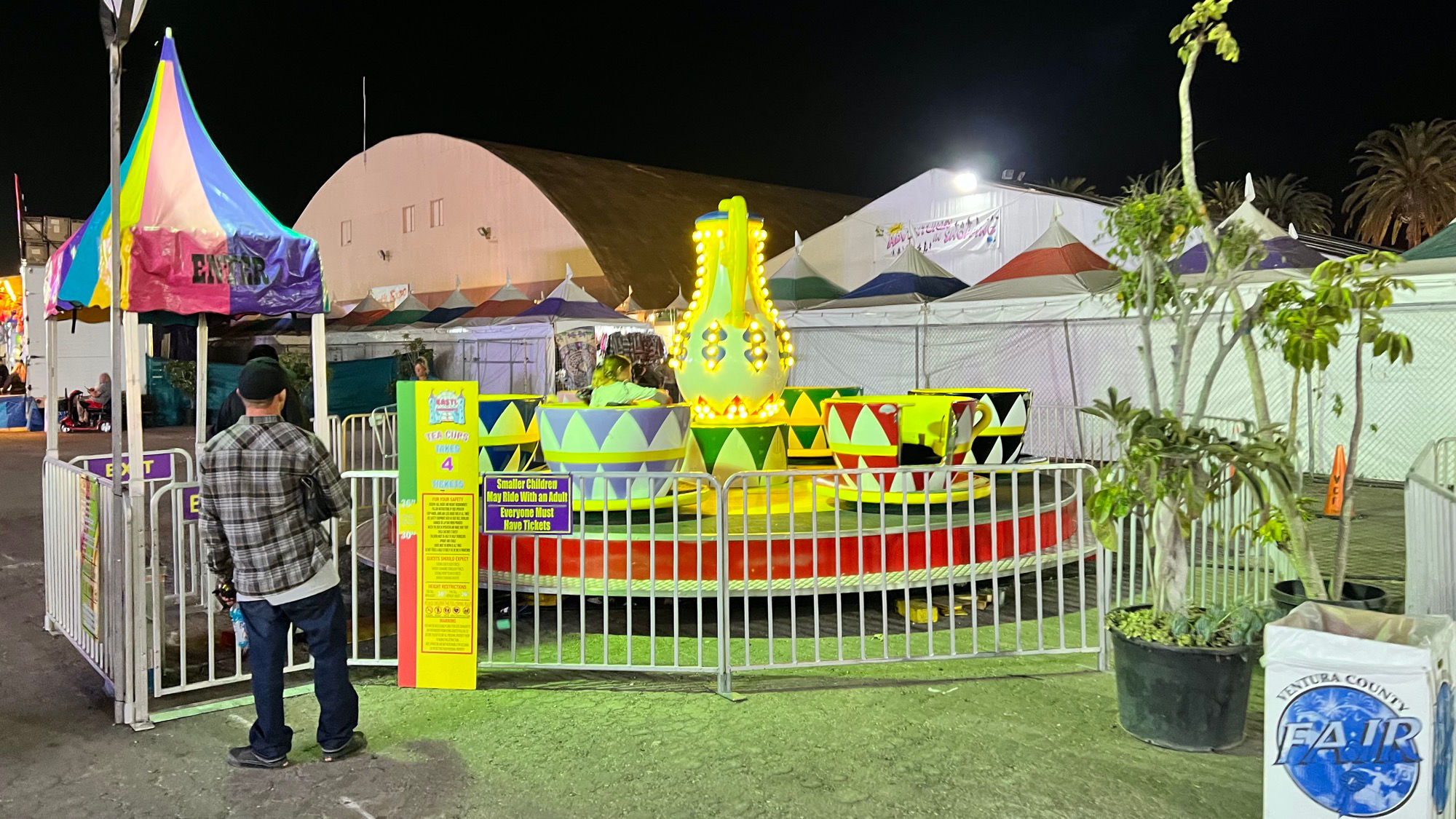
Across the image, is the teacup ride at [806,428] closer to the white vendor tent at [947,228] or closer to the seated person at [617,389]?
the seated person at [617,389]

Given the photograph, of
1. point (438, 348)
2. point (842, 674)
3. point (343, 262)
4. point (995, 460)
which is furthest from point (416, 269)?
point (842, 674)

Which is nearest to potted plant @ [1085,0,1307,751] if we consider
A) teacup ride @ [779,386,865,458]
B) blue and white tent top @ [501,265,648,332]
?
teacup ride @ [779,386,865,458]

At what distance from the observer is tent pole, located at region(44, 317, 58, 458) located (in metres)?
6.09

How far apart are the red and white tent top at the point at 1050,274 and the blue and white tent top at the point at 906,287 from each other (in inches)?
21.9

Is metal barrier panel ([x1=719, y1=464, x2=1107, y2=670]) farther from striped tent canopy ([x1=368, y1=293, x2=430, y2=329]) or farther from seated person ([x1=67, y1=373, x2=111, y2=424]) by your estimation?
seated person ([x1=67, y1=373, x2=111, y2=424])

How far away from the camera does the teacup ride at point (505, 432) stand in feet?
28.6

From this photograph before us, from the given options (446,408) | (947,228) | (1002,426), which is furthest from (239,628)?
(947,228)


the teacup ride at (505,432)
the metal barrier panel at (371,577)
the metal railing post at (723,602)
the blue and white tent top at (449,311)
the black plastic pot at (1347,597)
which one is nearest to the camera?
the black plastic pot at (1347,597)

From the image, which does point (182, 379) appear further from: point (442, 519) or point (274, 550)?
point (274, 550)

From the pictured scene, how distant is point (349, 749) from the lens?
4.46 metres

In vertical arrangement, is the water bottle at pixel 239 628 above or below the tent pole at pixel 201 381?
below

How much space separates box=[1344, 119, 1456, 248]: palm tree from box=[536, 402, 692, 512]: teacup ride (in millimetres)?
32182

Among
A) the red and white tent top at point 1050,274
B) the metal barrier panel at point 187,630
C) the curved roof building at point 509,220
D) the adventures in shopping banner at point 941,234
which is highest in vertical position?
the curved roof building at point 509,220

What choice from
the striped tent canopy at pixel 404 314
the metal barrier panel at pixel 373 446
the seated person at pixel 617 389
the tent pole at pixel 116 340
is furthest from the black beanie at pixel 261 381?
the striped tent canopy at pixel 404 314
